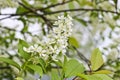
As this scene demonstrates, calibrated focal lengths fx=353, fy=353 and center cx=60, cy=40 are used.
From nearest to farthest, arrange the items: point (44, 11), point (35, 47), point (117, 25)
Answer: point (35, 47) → point (44, 11) → point (117, 25)

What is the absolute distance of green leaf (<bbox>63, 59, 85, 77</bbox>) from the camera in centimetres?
94

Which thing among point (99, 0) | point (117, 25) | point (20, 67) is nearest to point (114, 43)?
point (117, 25)

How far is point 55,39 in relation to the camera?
929 mm

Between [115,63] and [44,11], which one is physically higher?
[44,11]

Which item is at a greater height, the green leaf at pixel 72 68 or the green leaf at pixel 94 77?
the green leaf at pixel 72 68

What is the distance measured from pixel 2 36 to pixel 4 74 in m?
0.32

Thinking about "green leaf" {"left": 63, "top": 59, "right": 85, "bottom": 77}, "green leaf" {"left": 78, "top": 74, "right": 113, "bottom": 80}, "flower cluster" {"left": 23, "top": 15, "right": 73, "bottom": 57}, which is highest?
"flower cluster" {"left": 23, "top": 15, "right": 73, "bottom": 57}

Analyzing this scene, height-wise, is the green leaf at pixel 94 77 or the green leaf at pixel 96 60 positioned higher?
the green leaf at pixel 96 60

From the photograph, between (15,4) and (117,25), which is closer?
(15,4)

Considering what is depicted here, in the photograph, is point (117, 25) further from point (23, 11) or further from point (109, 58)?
point (23, 11)


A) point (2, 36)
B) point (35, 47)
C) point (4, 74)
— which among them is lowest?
point (4, 74)

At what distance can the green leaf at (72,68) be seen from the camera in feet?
3.08

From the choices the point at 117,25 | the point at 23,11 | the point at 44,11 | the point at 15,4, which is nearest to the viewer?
the point at 15,4

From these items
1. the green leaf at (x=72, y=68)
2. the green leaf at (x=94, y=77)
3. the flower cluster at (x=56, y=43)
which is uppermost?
the flower cluster at (x=56, y=43)
